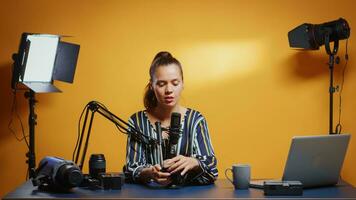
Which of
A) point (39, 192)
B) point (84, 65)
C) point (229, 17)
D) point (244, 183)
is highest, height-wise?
point (229, 17)

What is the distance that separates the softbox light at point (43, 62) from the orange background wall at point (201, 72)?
0.23 meters

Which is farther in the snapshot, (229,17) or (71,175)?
(229,17)

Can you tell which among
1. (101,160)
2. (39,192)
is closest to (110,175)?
(101,160)

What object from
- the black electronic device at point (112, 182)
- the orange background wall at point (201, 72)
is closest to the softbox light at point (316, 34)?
the orange background wall at point (201, 72)

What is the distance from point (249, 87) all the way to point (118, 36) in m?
0.98

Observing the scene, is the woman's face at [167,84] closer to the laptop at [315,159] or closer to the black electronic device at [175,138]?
the black electronic device at [175,138]

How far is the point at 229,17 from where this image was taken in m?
4.09

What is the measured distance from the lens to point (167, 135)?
2.81m

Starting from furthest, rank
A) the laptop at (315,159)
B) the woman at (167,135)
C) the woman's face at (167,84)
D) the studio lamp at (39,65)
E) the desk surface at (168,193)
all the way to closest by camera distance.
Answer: the studio lamp at (39,65) → the woman's face at (167,84) → the woman at (167,135) → the laptop at (315,159) → the desk surface at (168,193)

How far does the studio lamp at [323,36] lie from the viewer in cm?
384

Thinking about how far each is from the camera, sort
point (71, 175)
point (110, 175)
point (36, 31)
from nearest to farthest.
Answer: point (71, 175), point (110, 175), point (36, 31)

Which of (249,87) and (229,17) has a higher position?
(229,17)

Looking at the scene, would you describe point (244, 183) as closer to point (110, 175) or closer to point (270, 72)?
point (110, 175)

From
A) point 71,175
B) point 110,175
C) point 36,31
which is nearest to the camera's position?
point 71,175
